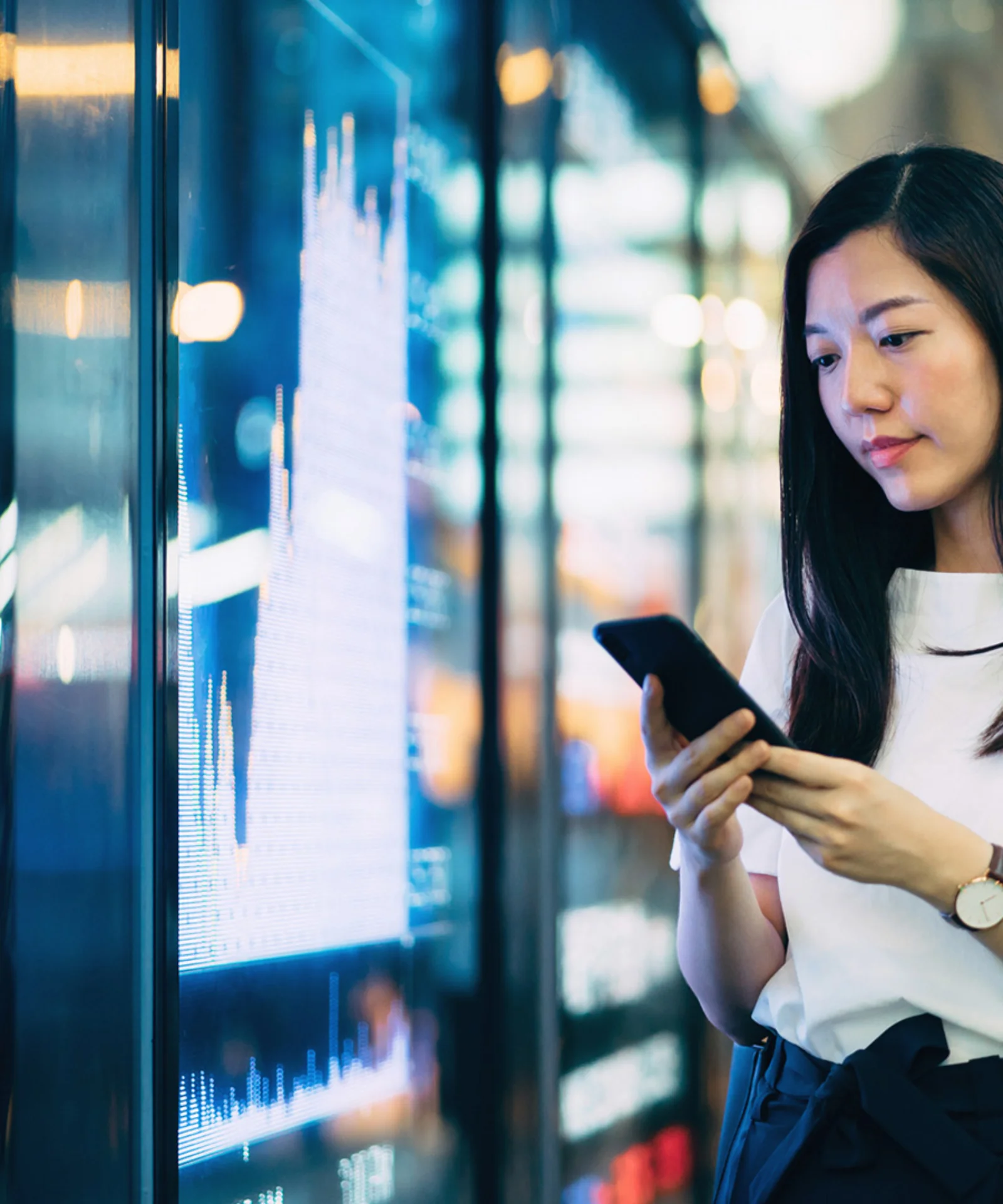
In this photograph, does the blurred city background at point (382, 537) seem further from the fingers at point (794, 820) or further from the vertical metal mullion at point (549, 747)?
the fingers at point (794, 820)

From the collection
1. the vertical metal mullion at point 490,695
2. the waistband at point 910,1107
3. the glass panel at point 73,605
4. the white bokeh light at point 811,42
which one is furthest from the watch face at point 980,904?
the white bokeh light at point 811,42

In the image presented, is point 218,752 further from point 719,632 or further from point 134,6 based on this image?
point 719,632

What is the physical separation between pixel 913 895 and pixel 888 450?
42 centimetres

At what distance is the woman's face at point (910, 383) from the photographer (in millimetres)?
1306

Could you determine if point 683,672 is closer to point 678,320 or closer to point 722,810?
point 722,810

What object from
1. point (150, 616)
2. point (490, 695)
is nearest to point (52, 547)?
point (150, 616)

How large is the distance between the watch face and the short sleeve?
30 centimetres

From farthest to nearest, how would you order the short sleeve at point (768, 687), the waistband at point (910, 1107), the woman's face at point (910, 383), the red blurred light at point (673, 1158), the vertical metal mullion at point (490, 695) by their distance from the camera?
the red blurred light at point (673, 1158) < the vertical metal mullion at point (490, 695) < the short sleeve at point (768, 687) < the woman's face at point (910, 383) < the waistband at point (910, 1107)

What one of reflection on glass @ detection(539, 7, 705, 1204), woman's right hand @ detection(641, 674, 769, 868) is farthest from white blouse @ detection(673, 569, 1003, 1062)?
reflection on glass @ detection(539, 7, 705, 1204)

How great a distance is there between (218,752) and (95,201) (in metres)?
0.76

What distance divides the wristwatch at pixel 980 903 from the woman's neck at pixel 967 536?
14.3 inches

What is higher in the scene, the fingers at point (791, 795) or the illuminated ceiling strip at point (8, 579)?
the illuminated ceiling strip at point (8, 579)

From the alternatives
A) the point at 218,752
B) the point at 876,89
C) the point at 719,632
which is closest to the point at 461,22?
the point at 876,89

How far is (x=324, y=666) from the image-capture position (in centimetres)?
235
